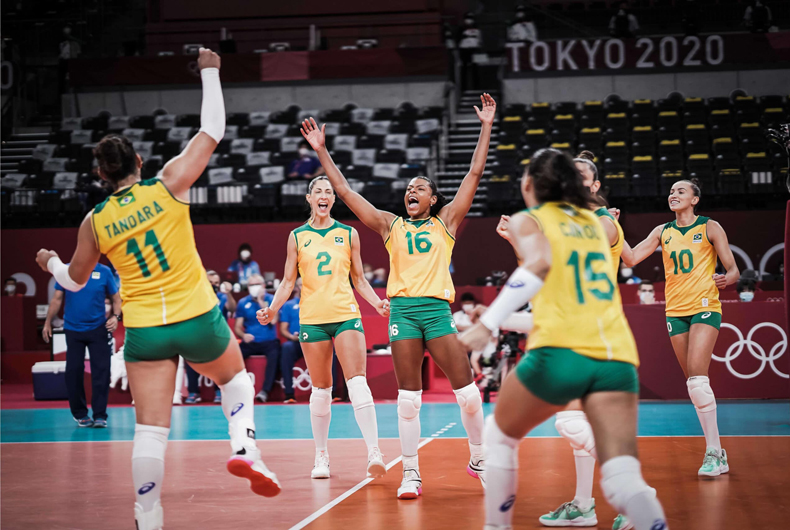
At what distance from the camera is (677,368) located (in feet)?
37.0

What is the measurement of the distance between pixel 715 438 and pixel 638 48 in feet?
61.0

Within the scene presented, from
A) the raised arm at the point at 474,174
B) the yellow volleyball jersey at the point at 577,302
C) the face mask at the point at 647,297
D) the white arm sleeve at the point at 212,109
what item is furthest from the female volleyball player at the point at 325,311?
the face mask at the point at 647,297

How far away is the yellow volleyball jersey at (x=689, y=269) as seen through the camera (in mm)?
6445

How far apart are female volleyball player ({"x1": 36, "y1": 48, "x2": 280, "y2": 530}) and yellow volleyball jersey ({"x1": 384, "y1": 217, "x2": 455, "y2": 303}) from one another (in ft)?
6.43

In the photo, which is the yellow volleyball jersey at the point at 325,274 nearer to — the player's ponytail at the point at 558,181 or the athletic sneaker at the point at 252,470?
the athletic sneaker at the point at 252,470

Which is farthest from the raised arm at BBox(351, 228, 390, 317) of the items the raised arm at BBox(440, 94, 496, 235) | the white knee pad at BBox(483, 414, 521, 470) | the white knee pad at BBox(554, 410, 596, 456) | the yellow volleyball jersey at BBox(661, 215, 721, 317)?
the white knee pad at BBox(483, 414, 521, 470)

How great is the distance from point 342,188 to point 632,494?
337cm

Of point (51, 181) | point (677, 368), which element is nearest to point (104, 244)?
point (677, 368)

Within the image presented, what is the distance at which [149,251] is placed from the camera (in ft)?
13.1

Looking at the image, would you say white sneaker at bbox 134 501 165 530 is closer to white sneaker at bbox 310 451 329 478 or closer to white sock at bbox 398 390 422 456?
white sock at bbox 398 390 422 456

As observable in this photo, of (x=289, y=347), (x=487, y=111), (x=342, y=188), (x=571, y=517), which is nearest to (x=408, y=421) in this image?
(x=571, y=517)

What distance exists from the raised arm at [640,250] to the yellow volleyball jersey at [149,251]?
336cm

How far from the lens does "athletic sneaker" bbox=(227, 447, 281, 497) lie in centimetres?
396

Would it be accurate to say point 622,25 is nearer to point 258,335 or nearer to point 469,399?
point 258,335
